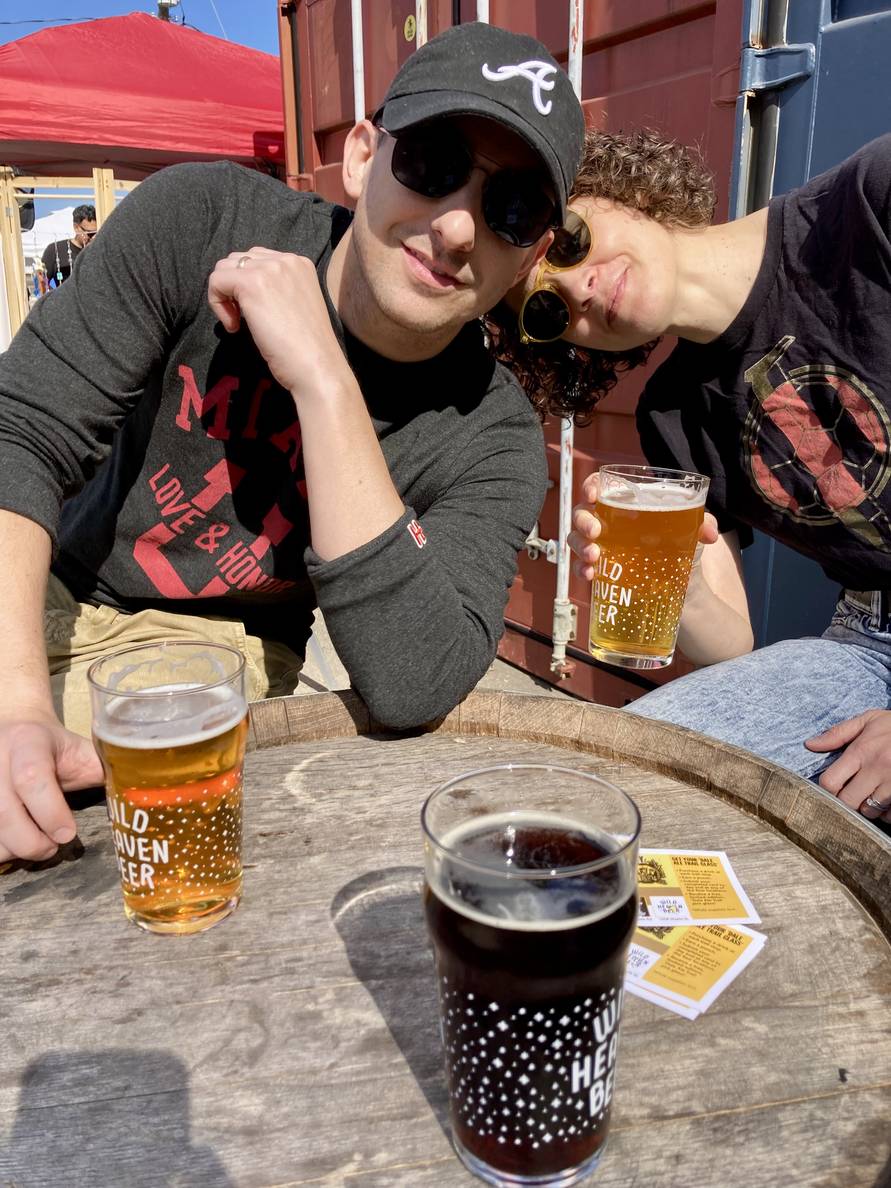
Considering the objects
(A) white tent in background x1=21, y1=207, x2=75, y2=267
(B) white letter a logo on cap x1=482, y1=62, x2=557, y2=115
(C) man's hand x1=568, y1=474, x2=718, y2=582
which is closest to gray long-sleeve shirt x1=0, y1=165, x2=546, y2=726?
(C) man's hand x1=568, y1=474, x2=718, y2=582

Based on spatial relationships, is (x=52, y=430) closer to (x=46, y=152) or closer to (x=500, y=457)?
(x=500, y=457)

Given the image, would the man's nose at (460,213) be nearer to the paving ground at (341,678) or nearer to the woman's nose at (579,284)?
the woman's nose at (579,284)

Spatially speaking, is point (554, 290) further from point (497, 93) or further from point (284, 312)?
point (284, 312)

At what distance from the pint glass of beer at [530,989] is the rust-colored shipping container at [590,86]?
2400 mm

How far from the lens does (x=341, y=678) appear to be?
12.0ft

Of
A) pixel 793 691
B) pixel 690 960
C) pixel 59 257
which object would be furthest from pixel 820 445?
pixel 59 257

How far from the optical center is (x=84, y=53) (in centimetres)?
678

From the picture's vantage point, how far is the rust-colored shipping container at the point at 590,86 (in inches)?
101

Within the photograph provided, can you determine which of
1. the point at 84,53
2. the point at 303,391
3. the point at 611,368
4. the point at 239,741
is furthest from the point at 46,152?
the point at 239,741

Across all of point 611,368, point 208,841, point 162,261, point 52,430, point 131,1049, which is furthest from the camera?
point 611,368

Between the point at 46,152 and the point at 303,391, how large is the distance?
23.7ft

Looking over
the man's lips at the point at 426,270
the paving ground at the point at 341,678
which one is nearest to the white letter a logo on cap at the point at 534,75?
the man's lips at the point at 426,270

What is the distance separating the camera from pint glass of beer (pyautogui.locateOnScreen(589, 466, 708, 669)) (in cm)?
148

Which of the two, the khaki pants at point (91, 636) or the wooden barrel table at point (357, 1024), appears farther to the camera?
the khaki pants at point (91, 636)
